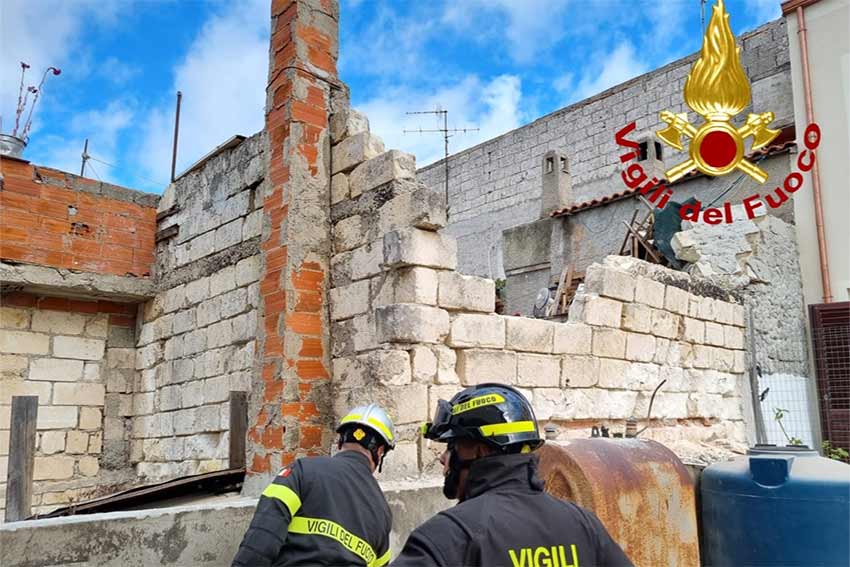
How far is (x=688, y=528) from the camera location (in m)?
3.75

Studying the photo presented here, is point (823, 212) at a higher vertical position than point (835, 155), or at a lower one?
lower

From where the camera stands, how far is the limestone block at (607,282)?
6758 millimetres

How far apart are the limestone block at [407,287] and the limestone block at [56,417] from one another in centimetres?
490

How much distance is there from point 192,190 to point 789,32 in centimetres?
922

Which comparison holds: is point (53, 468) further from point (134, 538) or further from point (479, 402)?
point (479, 402)

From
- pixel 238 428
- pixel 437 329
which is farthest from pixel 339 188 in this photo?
pixel 238 428

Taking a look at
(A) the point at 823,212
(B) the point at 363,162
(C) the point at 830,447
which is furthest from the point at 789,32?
(B) the point at 363,162

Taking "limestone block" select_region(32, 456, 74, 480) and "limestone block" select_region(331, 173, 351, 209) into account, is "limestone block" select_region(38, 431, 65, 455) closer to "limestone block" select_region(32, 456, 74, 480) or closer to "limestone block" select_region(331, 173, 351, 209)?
"limestone block" select_region(32, 456, 74, 480)

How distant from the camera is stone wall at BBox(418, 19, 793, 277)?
539 inches

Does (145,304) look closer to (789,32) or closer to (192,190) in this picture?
(192,190)

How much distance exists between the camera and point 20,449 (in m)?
5.55

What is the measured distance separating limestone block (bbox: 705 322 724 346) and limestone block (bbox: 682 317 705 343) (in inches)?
3.4

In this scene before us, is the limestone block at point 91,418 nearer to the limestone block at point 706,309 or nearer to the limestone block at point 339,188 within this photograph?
the limestone block at point 339,188

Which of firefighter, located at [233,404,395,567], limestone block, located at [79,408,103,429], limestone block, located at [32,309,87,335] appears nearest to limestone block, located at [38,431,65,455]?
limestone block, located at [79,408,103,429]
